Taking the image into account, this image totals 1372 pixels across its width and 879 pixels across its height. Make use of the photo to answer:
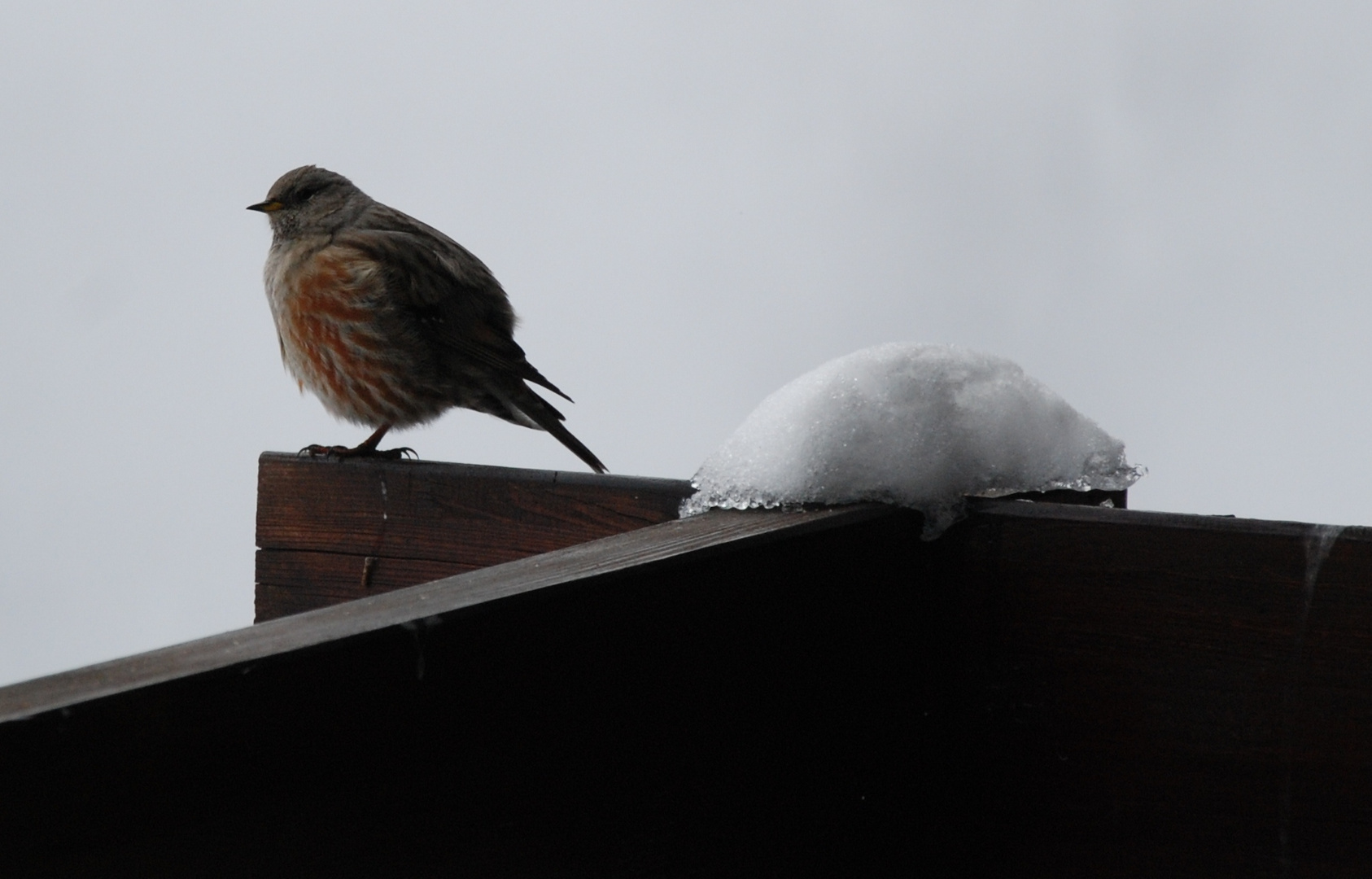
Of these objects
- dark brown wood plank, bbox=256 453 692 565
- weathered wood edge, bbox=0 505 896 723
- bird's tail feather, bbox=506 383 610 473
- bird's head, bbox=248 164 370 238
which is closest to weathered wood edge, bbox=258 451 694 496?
dark brown wood plank, bbox=256 453 692 565

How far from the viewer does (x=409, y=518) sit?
5.46 feet

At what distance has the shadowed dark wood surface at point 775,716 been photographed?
2.15 ft

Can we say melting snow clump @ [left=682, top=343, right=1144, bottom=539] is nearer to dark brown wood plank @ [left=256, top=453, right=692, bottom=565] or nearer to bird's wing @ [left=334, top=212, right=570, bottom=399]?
dark brown wood plank @ [left=256, top=453, right=692, bottom=565]

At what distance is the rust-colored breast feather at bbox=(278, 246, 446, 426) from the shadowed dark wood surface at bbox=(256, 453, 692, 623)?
1812mm

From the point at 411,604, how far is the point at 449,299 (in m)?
2.97

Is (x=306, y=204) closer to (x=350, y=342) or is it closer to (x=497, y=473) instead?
(x=350, y=342)

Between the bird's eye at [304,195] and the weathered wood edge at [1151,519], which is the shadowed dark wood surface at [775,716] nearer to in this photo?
the weathered wood edge at [1151,519]

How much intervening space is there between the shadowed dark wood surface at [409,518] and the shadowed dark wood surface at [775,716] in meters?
0.35

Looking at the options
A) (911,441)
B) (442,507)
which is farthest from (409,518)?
(911,441)

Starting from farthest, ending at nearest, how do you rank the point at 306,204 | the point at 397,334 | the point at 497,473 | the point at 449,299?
1. the point at 306,204
2. the point at 449,299
3. the point at 397,334
4. the point at 497,473

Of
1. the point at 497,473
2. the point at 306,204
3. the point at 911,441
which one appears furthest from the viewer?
the point at 306,204

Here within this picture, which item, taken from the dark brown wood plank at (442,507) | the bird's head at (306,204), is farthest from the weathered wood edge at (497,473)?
the bird's head at (306,204)

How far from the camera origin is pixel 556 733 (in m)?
0.86

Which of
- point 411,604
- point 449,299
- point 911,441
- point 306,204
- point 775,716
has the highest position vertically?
point 306,204
